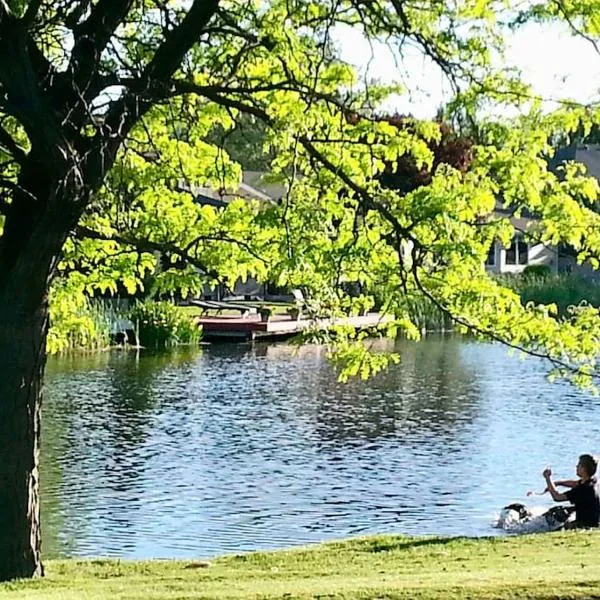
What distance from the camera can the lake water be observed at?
52.7 feet

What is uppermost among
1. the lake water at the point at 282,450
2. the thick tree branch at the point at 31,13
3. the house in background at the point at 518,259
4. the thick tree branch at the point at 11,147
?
the house in background at the point at 518,259

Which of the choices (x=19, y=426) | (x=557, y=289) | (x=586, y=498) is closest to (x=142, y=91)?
(x=19, y=426)

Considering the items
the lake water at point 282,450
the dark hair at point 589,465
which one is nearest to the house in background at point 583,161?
the lake water at point 282,450

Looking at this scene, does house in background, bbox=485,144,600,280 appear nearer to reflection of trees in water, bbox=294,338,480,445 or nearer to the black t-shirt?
→ reflection of trees in water, bbox=294,338,480,445

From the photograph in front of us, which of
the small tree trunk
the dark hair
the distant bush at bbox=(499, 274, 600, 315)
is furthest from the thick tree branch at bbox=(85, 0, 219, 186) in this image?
the distant bush at bbox=(499, 274, 600, 315)

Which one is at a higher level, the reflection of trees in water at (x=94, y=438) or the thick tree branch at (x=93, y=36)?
the thick tree branch at (x=93, y=36)

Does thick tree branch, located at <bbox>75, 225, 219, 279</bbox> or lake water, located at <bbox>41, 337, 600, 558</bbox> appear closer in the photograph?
thick tree branch, located at <bbox>75, 225, 219, 279</bbox>

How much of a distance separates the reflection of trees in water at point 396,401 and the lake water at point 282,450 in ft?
0.21

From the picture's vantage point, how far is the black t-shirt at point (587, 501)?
509 inches

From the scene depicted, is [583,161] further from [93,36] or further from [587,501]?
[93,36]

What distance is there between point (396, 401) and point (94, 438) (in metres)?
8.41

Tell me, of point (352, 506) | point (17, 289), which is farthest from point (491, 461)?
point (17, 289)

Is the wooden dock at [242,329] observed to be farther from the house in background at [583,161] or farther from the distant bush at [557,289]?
the house in background at [583,161]

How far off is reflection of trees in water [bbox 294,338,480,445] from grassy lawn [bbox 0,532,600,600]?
1132 cm
